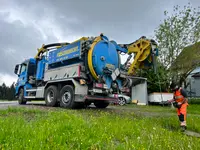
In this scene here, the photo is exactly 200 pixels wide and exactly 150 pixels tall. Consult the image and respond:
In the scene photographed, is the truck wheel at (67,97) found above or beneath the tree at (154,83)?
beneath

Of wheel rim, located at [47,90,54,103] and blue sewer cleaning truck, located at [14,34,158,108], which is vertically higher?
blue sewer cleaning truck, located at [14,34,158,108]

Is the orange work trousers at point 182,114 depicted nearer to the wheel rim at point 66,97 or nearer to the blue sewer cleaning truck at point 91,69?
the blue sewer cleaning truck at point 91,69

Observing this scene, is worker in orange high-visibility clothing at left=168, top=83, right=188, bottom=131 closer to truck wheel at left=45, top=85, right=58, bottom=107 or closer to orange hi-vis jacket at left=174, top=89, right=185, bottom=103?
orange hi-vis jacket at left=174, top=89, right=185, bottom=103

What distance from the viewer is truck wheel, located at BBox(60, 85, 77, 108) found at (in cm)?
953

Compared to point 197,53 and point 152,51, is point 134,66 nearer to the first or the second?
point 152,51

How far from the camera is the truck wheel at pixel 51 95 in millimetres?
10555

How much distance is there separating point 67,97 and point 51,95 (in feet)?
5.24

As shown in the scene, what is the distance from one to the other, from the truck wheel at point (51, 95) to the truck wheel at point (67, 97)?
0.54 metres

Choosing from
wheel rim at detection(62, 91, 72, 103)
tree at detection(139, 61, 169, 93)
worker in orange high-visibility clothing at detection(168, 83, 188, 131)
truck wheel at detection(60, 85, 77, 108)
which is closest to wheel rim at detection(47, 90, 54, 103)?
truck wheel at detection(60, 85, 77, 108)

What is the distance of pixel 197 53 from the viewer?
19172 mm

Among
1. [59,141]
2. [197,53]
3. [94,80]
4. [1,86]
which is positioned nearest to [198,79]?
[197,53]

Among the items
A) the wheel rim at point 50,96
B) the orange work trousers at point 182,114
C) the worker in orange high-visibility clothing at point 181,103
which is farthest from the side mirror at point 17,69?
the orange work trousers at point 182,114

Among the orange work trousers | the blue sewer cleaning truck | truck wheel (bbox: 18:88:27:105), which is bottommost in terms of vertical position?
the orange work trousers

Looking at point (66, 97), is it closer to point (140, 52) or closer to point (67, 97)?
point (67, 97)
